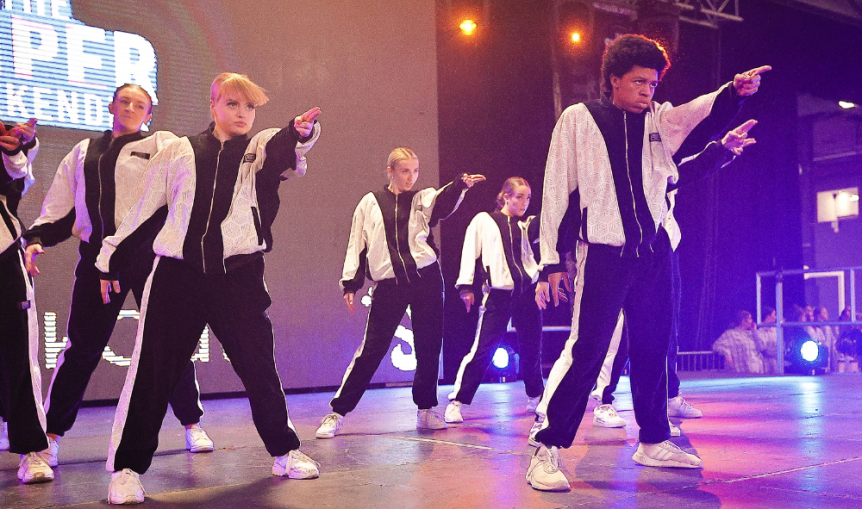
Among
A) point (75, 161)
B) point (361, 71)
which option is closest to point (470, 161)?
point (361, 71)

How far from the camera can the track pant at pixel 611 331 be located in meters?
3.03

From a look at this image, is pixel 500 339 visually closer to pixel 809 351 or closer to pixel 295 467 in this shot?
pixel 295 467

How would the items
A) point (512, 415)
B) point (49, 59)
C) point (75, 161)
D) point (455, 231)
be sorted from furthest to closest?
point (455, 231)
point (49, 59)
point (512, 415)
point (75, 161)

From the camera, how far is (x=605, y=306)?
9.98 ft

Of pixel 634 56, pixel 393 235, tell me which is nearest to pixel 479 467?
pixel 634 56

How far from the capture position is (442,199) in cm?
497

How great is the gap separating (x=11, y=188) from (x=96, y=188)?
37cm

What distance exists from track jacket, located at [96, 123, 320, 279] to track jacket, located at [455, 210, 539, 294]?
2.72 metres

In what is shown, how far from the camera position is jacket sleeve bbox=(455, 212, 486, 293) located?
568cm

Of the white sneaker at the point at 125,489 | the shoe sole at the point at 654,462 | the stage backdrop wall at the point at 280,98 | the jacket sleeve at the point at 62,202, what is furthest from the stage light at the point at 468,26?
the white sneaker at the point at 125,489

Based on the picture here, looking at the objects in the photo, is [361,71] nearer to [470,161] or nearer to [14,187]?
[470,161]

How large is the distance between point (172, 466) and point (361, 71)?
560 centimetres

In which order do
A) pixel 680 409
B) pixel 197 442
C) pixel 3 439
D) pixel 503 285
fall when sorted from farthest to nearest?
1. pixel 503 285
2. pixel 680 409
3. pixel 3 439
4. pixel 197 442

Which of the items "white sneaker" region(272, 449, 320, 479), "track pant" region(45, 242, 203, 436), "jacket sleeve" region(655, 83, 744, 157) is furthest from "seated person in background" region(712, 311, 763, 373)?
"track pant" region(45, 242, 203, 436)
